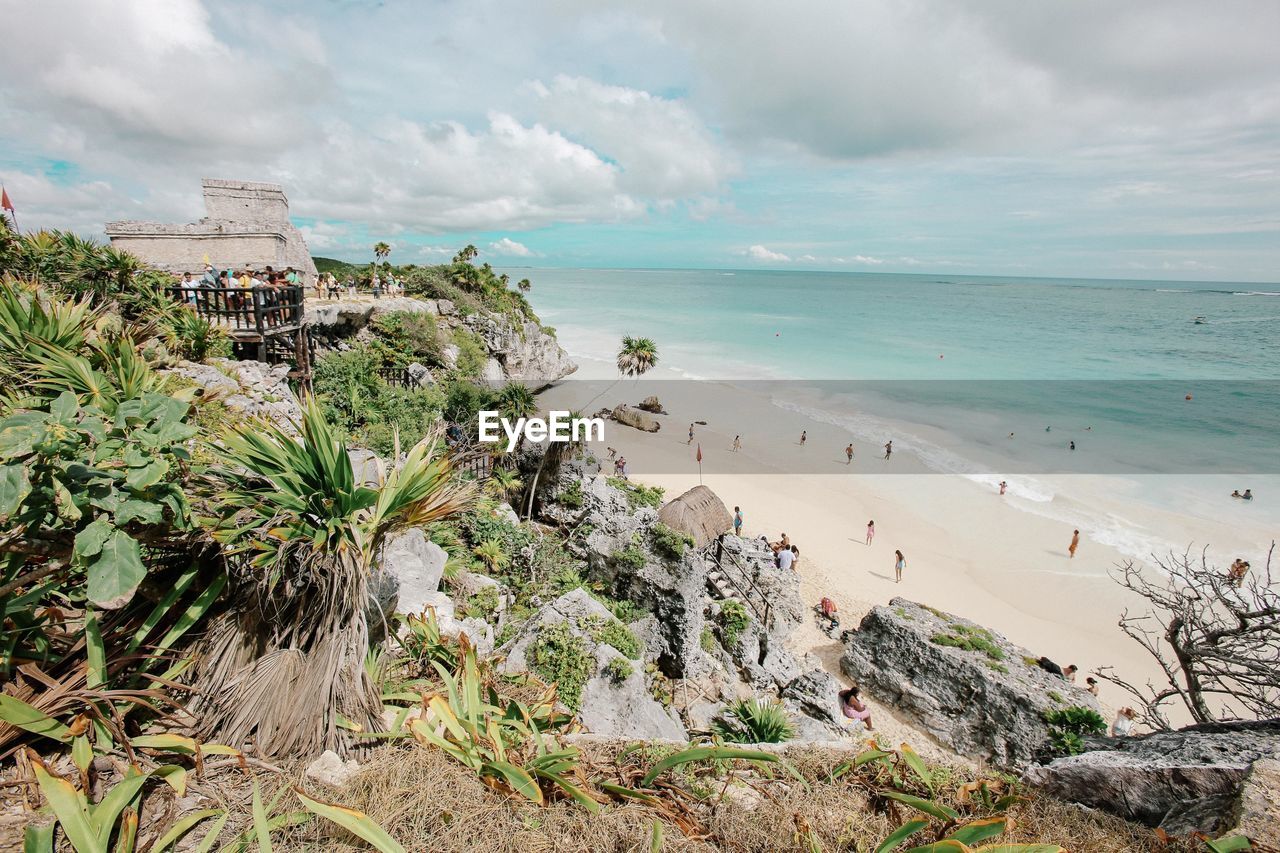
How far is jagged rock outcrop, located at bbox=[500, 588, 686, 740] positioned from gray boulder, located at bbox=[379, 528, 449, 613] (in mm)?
1287

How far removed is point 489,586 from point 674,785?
6316 millimetres

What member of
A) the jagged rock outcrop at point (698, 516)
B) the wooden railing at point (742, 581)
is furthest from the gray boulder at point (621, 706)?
the wooden railing at point (742, 581)

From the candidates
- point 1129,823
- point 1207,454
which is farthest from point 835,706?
point 1207,454

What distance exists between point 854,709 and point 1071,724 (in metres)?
3.65

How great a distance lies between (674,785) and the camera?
292 cm

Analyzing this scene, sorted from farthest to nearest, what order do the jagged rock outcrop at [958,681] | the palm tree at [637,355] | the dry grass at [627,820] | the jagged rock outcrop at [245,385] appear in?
the palm tree at [637,355] < the jagged rock outcrop at [958,681] < the jagged rock outcrop at [245,385] < the dry grass at [627,820]

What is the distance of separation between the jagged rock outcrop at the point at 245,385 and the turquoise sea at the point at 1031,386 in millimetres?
25403

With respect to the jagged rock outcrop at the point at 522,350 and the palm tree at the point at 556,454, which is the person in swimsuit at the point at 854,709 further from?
the jagged rock outcrop at the point at 522,350

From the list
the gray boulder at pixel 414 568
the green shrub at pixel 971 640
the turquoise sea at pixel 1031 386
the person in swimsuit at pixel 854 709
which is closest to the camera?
the gray boulder at pixel 414 568

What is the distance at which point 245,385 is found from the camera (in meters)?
8.77

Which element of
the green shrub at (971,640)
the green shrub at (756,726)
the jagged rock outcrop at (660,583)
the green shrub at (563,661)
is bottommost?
the green shrub at (971,640)

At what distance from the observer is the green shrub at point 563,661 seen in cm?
639

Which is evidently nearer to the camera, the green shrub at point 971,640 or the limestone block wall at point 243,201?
the green shrub at point 971,640

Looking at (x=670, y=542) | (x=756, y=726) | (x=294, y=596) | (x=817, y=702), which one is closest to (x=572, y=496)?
(x=670, y=542)
